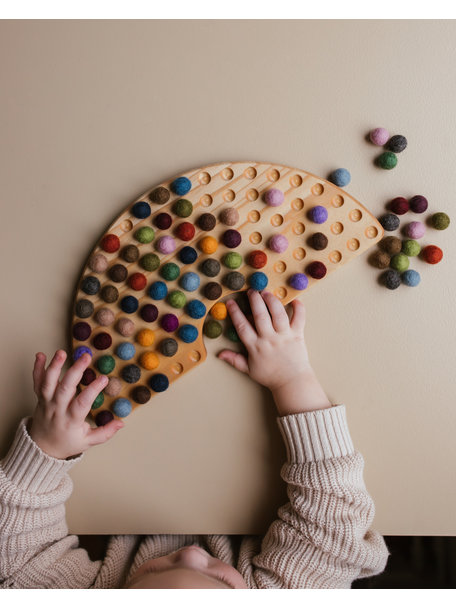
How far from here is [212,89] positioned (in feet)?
2.28

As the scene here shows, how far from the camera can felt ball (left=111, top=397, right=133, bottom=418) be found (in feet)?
2.27

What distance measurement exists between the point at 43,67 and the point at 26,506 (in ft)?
1.93

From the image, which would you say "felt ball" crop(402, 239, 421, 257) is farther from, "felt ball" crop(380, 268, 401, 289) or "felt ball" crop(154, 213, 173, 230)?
"felt ball" crop(154, 213, 173, 230)

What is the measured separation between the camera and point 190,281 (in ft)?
2.22

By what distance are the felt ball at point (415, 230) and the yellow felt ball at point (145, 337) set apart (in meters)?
0.38

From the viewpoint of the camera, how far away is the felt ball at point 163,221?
2.20 feet

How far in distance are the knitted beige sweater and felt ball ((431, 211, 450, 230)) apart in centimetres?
29

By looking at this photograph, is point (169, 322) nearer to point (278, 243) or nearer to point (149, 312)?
point (149, 312)

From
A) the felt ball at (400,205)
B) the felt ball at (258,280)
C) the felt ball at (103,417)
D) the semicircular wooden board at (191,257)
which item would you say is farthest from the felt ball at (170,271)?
the felt ball at (400,205)

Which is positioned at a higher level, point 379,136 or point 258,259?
point 379,136

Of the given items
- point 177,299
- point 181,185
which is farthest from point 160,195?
point 177,299

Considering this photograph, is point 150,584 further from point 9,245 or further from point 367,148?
point 367,148

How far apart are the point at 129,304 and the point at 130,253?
7cm

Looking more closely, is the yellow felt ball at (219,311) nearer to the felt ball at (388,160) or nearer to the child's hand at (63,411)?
the child's hand at (63,411)
